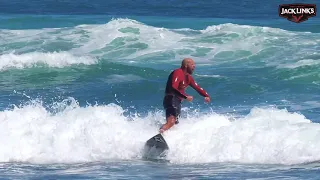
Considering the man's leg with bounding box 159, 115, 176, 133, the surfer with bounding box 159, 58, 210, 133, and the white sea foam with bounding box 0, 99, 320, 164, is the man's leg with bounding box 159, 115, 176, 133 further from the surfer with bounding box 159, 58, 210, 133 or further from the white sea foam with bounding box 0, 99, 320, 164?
the white sea foam with bounding box 0, 99, 320, 164

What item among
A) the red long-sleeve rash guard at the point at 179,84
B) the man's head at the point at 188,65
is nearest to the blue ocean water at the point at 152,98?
the red long-sleeve rash guard at the point at 179,84

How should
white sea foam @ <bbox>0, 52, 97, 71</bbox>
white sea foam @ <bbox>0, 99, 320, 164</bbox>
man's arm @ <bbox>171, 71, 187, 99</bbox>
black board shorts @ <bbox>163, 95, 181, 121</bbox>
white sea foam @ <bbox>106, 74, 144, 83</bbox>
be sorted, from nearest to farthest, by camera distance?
white sea foam @ <bbox>0, 99, 320, 164</bbox>, man's arm @ <bbox>171, 71, 187, 99</bbox>, black board shorts @ <bbox>163, 95, 181, 121</bbox>, white sea foam @ <bbox>106, 74, 144, 83</bbox>, white sea foam @ <bbox>0, 52, 97, 71</bbox>

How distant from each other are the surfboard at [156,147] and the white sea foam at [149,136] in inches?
5.8

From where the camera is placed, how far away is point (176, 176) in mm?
12461

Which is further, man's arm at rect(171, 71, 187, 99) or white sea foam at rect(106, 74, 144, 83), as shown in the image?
white sea foam at rect(106, 74, 144, 83)

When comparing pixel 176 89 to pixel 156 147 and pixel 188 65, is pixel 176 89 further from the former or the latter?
pixel 156 147

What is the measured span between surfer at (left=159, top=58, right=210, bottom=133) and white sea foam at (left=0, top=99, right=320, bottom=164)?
0.84 feet

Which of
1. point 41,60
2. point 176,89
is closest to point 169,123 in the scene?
point 176,89

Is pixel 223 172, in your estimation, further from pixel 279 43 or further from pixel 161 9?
pixel 161 9

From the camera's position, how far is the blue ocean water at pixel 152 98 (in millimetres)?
13594

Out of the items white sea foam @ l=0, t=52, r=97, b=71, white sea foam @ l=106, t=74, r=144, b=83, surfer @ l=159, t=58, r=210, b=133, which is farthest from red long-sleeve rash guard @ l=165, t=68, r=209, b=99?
white sea foam @ l=0, t=52, r=97, b=71

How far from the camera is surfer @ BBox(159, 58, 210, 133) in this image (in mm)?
14156

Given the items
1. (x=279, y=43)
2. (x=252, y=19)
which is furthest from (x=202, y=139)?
(x=252, y=19)

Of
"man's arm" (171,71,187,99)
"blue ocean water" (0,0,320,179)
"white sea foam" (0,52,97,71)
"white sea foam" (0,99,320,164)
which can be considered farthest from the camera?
"white sea foam" (0,52,97,71)
